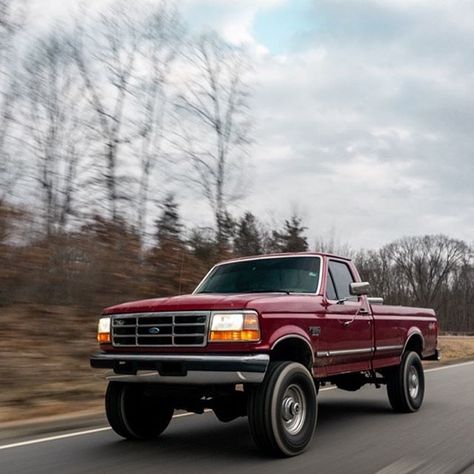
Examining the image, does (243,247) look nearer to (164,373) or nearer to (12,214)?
(12,214)

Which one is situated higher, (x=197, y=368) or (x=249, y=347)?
(x=249, y=347)

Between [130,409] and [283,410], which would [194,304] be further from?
[130,409]

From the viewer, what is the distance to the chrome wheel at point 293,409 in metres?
6.20

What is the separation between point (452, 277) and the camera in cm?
11656

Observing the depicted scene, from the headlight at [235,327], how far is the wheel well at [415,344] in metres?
4.37

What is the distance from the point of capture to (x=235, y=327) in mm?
5980

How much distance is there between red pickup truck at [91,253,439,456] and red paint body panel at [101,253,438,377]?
0.01 m

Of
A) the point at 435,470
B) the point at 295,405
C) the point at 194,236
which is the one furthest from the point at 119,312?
the point at 194,236

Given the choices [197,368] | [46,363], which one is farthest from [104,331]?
[46,363]

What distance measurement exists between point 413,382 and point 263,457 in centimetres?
407

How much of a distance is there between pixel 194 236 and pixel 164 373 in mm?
15484

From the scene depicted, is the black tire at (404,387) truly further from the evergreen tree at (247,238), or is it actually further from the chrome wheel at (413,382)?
the evergreen tree at (247,238)

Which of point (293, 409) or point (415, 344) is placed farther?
point (415, 344)

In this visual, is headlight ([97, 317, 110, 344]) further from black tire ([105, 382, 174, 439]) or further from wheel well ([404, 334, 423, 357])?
wheel well ([404, 334, 423, 357])
